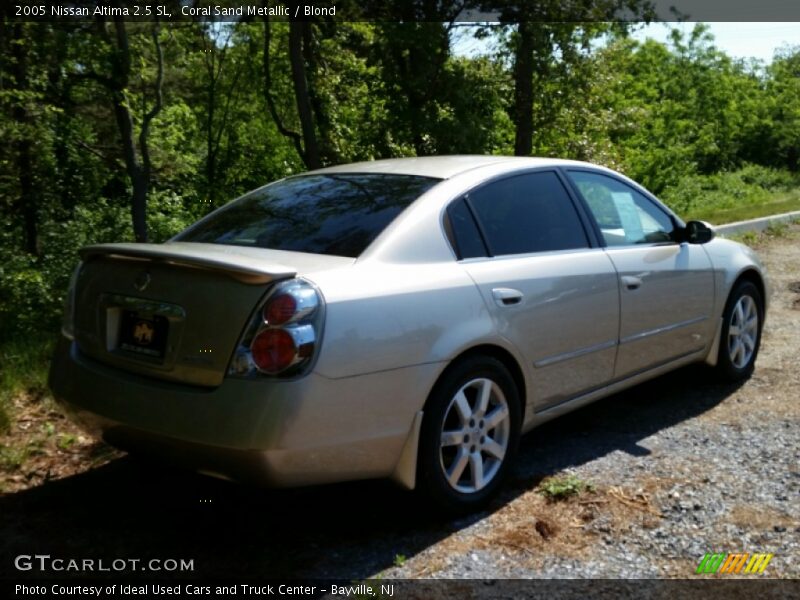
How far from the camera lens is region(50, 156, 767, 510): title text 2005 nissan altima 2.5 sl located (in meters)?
3.28

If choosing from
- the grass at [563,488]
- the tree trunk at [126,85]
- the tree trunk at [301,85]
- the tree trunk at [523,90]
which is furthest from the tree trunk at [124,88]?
the grass at [563,488]

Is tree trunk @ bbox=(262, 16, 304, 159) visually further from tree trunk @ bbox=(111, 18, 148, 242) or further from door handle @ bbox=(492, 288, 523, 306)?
door handle @ bbox=(492, 288, 523, 306)

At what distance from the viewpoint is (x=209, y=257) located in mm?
3449

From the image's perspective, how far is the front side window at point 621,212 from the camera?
4.95 meters

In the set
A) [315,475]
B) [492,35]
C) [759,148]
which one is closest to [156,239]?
[492,35]

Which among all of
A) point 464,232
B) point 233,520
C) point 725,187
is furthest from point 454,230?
point 725,187

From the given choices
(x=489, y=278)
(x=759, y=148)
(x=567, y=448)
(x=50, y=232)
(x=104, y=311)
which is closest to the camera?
(x=104, y=311)

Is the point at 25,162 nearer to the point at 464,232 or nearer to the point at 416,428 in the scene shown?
the point at 464,232

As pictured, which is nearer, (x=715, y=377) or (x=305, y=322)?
(x=305, y=322)

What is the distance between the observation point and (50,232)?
16938 millimetres

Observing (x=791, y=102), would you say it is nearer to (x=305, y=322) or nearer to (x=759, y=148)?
(x=759, y=148)

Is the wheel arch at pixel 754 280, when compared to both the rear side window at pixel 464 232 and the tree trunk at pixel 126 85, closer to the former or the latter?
the rear side window at pixel 464 232

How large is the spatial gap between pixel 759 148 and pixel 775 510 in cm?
3927

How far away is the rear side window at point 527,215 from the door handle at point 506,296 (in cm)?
22
